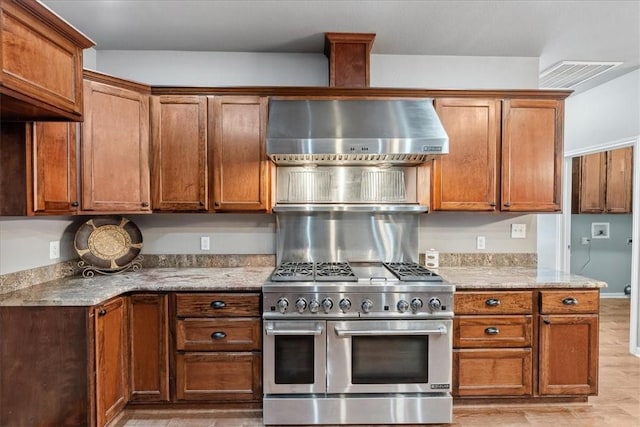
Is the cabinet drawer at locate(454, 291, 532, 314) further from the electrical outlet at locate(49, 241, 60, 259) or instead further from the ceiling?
the electrical outlet at locate(49, 241, 60, 259)

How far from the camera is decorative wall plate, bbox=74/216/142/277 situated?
8.83 feet

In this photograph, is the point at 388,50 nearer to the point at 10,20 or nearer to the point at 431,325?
the point at 431,325

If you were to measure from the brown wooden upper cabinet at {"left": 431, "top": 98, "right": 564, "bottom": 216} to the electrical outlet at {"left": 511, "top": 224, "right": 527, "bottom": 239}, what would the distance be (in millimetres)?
431

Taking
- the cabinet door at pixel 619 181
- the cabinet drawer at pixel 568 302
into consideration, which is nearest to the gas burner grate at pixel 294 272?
the cabinet drawer at pixel 568 302

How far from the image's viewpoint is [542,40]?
2.91 metres

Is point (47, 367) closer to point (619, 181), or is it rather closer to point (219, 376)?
point (219, 376)

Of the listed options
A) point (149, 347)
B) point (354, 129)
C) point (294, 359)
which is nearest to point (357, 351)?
point (294, 359)

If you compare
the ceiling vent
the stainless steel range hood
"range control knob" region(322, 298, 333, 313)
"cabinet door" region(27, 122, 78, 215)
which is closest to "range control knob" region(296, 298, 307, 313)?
"range control knob" region(322, 298, 333, 313)

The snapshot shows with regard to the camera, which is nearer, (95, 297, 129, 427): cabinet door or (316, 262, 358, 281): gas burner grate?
(95, 297, 129, 427): cabinet door

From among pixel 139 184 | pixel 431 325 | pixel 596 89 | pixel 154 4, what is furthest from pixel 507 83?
pixel 139 184

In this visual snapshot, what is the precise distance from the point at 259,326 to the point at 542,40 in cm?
313

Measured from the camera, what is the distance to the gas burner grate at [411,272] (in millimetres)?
2459

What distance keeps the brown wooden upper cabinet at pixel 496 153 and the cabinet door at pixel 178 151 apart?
6.03 ft

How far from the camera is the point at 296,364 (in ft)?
7.91
